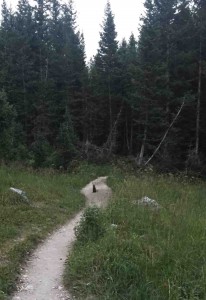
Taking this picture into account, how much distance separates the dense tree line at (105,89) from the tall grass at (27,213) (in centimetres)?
638

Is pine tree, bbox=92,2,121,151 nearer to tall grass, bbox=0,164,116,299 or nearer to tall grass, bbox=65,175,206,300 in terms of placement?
tall grass, bbox=0,164,116,299

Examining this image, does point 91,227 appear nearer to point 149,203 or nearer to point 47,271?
point 47,271

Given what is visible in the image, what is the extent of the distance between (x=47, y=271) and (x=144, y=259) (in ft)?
6.27

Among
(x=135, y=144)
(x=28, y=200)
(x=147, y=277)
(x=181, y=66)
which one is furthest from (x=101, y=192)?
(x=135, y=144)

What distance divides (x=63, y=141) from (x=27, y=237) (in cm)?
1776

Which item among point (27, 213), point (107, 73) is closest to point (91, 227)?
point (27, 213)

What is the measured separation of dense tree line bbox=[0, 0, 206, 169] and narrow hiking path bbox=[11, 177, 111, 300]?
12985 millimetres

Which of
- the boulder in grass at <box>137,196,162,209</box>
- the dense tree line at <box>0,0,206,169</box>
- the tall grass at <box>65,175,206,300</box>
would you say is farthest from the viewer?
the dense tree line at <box>0,0,206,169</box>

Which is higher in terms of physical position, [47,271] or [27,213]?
[27,213]

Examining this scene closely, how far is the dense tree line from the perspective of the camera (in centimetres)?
2833

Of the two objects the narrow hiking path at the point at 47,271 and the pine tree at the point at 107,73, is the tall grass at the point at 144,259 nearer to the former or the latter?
the narrow hiking path at the point at 47,271

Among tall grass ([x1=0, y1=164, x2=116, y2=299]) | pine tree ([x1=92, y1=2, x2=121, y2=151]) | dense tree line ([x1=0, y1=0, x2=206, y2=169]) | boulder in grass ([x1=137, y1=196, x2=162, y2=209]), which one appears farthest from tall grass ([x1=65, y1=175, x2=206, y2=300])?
pine tree ([x1=92, y1=2, x2=121, y2=151])

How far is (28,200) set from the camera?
12586 mm

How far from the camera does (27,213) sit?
36.3 ft
